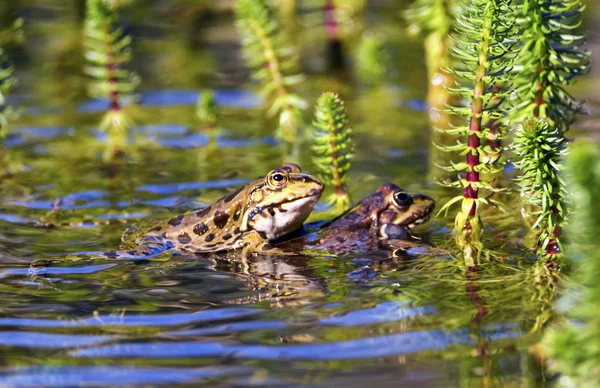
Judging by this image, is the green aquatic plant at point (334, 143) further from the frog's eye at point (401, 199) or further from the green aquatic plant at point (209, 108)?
the green aquatic plant at point (209, 108)

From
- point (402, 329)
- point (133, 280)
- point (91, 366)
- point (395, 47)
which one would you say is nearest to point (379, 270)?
point (402, 329)

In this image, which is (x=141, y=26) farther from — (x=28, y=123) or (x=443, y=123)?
(x=443, y=123)

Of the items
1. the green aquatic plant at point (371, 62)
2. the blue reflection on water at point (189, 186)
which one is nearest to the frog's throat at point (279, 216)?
the blue reflection on water at point (189, 186)

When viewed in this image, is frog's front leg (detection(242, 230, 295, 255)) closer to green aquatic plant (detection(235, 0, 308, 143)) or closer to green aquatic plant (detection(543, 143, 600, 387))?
green aquatic plant (detection(235, 0, 308, 143))

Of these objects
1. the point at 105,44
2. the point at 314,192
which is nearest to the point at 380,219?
the point at 314,192

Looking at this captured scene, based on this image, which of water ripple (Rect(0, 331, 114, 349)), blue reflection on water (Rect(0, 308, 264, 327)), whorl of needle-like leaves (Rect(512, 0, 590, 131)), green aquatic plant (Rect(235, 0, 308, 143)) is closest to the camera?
water ripple (Rect(0, 331, 114, 349))

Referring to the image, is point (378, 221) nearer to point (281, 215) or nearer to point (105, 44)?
point (281, 215)

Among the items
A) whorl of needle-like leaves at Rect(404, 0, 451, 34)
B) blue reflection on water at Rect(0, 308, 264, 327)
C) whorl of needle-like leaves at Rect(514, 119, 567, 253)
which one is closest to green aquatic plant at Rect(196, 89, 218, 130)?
whorl of needle-like leaves at Rect(404, 0, 451, 34)
